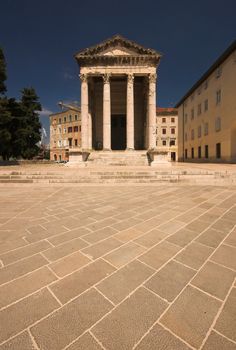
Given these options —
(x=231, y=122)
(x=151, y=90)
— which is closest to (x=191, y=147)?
(x=231, y=122)

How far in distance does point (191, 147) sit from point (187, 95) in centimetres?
1059

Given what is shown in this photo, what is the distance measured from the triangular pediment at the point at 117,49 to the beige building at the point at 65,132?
34098mm

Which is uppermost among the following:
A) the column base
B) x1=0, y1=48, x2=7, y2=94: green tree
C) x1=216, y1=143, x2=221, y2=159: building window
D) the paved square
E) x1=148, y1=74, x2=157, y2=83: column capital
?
x1=0, y1=48, x2=7, y2=94: green tree

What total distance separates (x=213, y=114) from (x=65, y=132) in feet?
140

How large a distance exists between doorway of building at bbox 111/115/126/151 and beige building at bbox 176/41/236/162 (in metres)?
14.2

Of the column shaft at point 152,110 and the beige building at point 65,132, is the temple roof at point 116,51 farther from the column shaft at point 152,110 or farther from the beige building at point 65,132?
the beige building at point 65,132

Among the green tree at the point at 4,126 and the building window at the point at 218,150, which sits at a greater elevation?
the green tree at the point at 4,126

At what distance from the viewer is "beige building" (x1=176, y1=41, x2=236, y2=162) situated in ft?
78.1

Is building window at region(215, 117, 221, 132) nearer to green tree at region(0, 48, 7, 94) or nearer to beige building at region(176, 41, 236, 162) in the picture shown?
beige building at region(176, 41, 236, 162)

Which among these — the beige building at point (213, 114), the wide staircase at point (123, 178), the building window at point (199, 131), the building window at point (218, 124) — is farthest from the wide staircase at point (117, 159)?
the building window at point (199, 131)

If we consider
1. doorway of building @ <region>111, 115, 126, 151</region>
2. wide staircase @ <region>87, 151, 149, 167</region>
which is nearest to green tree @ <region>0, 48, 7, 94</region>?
doorway of building @ <region>111, 115, 126, 151</region>

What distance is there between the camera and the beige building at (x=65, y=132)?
54.1 metres

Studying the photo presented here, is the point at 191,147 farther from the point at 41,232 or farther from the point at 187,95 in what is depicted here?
the point at 41,232

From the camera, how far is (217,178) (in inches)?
346
